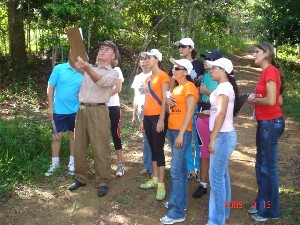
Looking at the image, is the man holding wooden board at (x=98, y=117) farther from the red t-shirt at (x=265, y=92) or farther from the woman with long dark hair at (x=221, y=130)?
the red t-shirt at (x=265, y=92)

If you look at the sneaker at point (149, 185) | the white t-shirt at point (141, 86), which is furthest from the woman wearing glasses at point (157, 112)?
the white t-shirt at point (141, 86)

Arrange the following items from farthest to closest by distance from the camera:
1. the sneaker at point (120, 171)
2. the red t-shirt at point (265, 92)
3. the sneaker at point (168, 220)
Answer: the sneaker at point (120, 171) < the sneaker at point (168, 220) < the red t-shirt at point (265, 92)

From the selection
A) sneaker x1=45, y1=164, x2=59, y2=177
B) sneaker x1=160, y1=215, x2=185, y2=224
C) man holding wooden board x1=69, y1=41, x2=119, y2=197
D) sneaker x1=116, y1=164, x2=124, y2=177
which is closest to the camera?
sneaker x1=160, y1=215, x2=185, y2=224

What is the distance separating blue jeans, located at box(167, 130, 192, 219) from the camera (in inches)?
156

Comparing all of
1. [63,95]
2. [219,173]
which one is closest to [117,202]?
[219,173]

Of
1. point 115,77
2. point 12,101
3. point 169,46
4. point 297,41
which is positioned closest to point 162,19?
point 169,46

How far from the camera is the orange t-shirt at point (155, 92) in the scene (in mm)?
4438

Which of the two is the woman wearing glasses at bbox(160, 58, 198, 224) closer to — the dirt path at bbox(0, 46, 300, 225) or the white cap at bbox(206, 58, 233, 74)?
the dirt path at bbox(0, 46, 300, 225)

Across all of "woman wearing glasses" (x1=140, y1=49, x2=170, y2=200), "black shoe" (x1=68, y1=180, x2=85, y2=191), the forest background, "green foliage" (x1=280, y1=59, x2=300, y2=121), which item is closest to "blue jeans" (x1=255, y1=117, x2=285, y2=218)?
"woman wearing glasses" (x1=140, y1=49, x2=170, y2=200)

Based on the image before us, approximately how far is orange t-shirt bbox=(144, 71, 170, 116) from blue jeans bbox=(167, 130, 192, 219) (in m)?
0.47

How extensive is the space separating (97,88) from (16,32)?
839 centimetres

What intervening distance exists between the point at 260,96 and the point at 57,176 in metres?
3.08

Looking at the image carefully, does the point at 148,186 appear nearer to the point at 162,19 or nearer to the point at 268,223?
the point at 268,223

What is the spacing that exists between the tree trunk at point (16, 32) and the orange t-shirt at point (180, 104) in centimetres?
851
